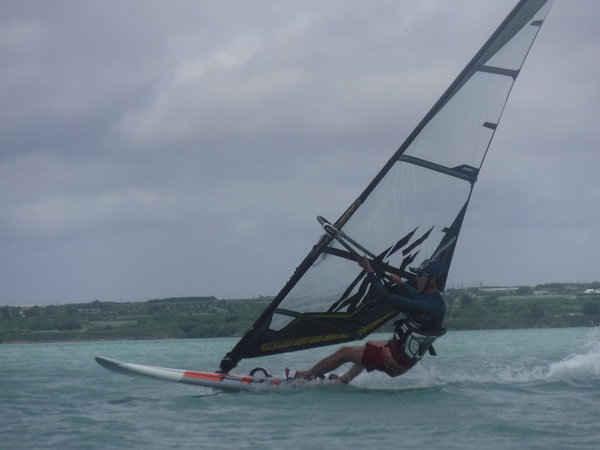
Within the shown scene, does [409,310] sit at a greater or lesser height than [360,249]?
lesser

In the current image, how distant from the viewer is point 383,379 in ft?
38.1

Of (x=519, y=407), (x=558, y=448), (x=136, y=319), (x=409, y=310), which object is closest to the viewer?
(x=558, y=448)

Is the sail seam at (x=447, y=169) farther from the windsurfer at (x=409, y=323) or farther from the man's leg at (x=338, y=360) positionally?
the man's leg at (x=338, y=360)

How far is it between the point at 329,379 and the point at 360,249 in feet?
5.07

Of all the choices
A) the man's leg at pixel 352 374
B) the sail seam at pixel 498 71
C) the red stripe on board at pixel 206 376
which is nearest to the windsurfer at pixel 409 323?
the man's leg at pixel 352 374

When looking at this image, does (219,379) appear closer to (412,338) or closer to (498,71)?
(412,338)

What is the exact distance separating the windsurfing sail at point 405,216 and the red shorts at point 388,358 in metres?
0.64

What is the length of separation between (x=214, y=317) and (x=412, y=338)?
39088 mm

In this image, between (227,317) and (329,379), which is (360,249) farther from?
(227,317)

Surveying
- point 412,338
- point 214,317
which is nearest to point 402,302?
point 412,338

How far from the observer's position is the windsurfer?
32.7 ft

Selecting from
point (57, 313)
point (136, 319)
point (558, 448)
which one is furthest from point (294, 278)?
point (57, 313)

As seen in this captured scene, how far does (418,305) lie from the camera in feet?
32.7

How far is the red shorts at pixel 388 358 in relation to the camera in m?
10.2
